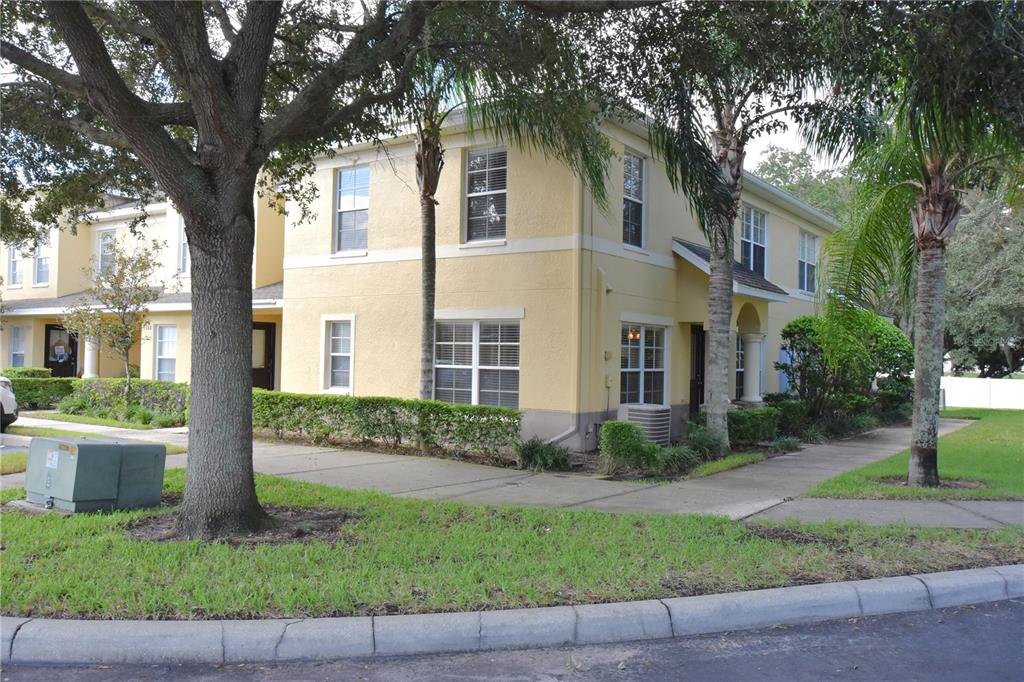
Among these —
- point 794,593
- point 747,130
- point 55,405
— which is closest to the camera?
point 794,593

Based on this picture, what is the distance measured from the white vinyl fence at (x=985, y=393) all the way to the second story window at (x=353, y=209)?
78.2 feet

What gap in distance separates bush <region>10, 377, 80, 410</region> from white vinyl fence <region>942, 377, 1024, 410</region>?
95.8 feet

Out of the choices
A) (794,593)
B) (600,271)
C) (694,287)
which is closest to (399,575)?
(794,593)

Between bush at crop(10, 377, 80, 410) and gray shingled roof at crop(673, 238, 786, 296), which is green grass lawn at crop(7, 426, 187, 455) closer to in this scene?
bush at crop(10, 377, 80, 410)

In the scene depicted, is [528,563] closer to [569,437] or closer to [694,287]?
[569,437]

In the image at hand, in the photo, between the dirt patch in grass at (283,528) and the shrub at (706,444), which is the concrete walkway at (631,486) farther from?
the dirt patch in grass at (283,528)

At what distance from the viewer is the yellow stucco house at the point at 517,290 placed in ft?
43.7

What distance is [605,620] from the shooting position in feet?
16.8

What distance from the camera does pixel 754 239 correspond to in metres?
19.5

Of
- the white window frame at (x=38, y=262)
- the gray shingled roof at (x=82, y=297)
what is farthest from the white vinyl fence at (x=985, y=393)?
the white window frame at (x=38, y=262)

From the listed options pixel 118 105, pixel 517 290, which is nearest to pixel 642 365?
pixel 517 290

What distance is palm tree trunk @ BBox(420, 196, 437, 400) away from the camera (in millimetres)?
13211

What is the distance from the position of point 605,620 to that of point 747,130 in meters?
9.95

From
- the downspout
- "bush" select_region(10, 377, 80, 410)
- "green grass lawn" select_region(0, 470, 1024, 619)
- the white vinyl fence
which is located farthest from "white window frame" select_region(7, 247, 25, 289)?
the white vinyl fence
